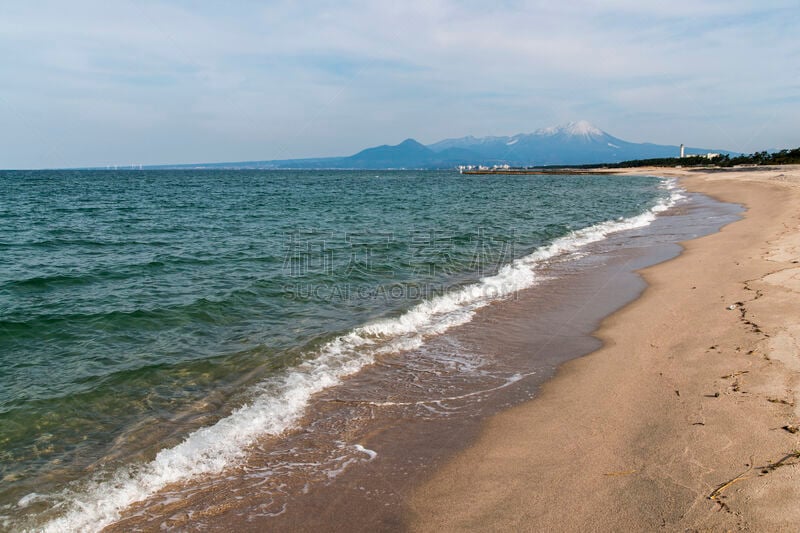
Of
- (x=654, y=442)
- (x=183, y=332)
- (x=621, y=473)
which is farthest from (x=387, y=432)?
(x=183, y=332)

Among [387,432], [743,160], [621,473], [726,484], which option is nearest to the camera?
[726,484]

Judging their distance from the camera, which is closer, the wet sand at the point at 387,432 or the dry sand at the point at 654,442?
the dry sand at the point at 654,442

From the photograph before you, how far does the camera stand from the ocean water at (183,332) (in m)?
4.95

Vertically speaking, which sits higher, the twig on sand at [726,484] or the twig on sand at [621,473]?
the twig on sand at [726,484]

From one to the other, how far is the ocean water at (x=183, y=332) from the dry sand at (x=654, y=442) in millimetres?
2539

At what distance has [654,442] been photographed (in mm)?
4691

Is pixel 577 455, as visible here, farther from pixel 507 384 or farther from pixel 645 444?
pixel 507 384

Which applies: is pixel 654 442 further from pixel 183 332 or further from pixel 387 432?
pixel 183 332

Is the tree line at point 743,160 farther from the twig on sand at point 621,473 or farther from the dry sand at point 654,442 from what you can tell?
the twig on sand at point 621,473

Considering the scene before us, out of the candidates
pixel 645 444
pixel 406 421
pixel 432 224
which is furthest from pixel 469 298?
pixel 432 224

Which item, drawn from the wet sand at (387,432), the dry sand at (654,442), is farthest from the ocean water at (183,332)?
the dry sand at (654,442)

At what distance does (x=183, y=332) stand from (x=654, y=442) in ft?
25.2

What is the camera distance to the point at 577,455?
4.61 m

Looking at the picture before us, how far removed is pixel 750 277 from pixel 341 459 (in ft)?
34.0
